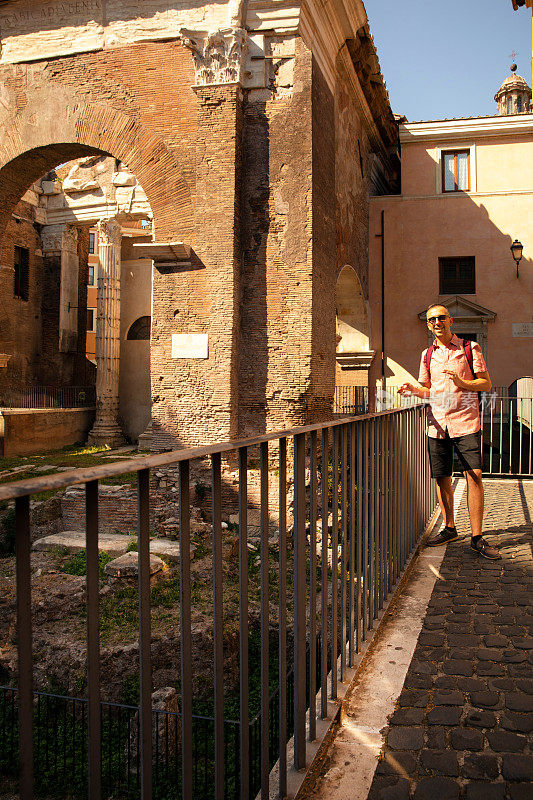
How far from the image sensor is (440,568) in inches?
177

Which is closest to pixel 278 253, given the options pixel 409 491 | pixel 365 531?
pixel 409 491

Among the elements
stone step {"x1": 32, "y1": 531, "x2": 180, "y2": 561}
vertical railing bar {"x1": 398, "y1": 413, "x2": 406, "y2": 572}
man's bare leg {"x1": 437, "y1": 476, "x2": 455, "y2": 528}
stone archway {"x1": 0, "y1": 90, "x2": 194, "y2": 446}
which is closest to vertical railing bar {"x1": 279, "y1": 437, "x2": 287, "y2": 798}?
vertical railing bar {"x1": 398, "y1": 413, "x2": 406, "y2": 572}

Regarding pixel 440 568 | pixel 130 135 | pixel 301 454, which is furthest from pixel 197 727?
pixel 130 135

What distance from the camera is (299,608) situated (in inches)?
84.8

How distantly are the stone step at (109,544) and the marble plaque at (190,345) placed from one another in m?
3.08

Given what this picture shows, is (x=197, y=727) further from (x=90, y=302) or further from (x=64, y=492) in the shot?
(x=90, y=302)

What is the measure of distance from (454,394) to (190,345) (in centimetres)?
551

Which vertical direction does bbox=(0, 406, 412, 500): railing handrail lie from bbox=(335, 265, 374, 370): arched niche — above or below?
below

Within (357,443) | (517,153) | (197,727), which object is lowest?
(197,727)

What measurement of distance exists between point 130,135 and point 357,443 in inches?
333

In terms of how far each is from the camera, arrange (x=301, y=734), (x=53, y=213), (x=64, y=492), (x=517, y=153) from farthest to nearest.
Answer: (x=53, y=213) < (x=517, y=153) < (x=64, y=492) < (x=301, y=734)

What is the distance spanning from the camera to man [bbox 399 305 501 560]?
15.3 feet

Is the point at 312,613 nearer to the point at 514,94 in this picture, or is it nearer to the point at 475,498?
the point at 475,498

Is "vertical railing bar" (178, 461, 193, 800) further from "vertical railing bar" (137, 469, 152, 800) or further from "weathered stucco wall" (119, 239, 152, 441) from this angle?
"weathered stucco wall" (119, 239, 152, 441)
